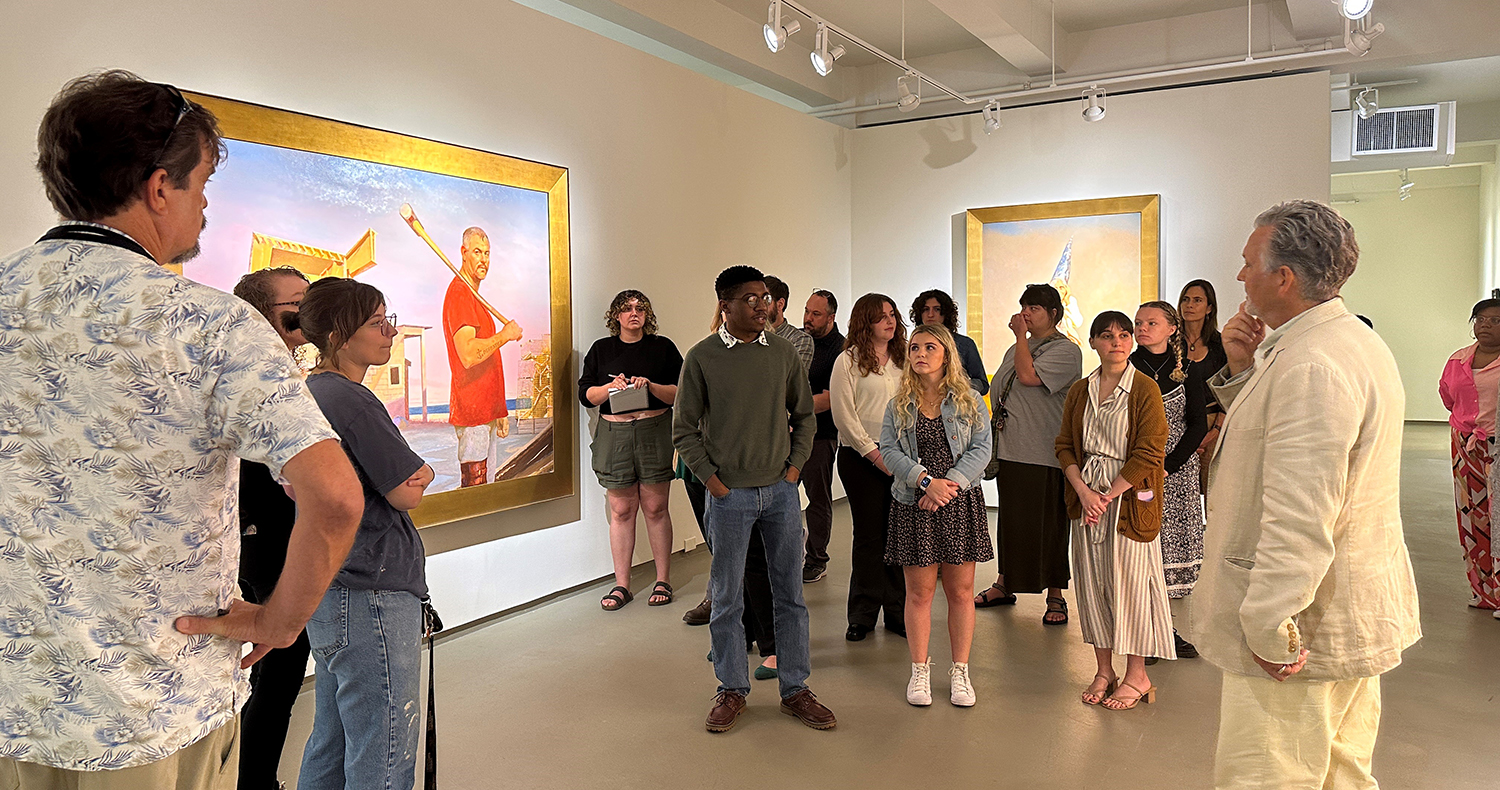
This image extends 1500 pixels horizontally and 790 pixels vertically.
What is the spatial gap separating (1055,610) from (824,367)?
5.76ft

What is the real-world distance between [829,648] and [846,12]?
16.3 ft

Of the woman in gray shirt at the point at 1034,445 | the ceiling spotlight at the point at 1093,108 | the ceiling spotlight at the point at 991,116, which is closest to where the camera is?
the woman in gray shirt at the point at 1034,445

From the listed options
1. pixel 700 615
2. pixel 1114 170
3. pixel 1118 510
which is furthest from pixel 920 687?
pixel 1114 170

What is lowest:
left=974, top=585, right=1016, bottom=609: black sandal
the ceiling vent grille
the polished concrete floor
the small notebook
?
the polished concrete floor

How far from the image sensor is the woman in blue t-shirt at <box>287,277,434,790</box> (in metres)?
2.07

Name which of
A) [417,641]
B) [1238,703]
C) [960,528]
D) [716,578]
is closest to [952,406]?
[960,528]

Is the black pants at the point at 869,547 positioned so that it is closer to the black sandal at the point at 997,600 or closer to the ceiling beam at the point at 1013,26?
the black sandal at the point at 997,600

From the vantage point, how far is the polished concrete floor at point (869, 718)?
3.13m

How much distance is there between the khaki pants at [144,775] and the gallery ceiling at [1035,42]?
512 cm

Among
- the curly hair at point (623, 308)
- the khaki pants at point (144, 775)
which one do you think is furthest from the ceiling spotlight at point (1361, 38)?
the khaki pants at point (144, 775)

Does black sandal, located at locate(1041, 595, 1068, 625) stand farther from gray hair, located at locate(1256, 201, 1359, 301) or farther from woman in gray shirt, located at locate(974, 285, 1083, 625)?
gray hair, located at locate(1256, 201, 1359, 301)

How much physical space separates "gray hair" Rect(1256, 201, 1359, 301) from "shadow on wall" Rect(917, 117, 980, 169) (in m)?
6.41

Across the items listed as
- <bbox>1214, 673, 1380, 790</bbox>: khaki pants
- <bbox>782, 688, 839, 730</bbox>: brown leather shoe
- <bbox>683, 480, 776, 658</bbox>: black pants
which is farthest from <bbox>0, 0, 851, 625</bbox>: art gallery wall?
<bbox>1214, 673, 1380, 790</bbox>: khaki pants

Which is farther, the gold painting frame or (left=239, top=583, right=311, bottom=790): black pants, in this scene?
the gold painting frame
